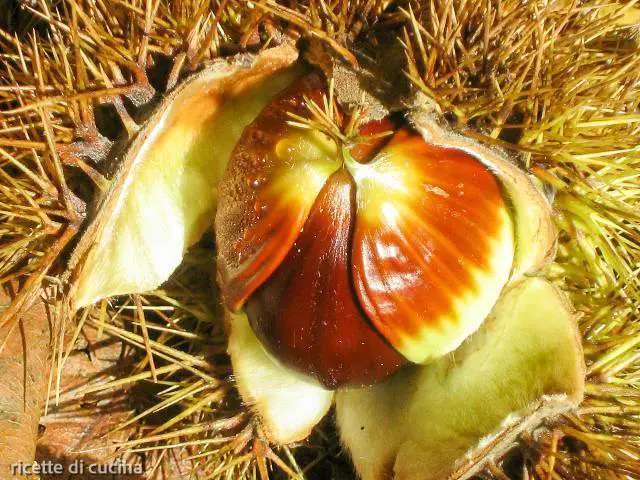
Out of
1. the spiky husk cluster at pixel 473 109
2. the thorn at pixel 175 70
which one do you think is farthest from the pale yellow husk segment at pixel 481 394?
the thorn at pixel 175 70

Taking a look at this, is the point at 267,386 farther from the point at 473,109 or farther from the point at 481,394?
the point at 473,109

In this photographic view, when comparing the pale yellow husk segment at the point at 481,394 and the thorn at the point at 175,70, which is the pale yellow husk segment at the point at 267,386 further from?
the thorn at the point at 175,70

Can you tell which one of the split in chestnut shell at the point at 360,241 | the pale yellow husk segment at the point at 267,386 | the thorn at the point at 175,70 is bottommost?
the pale yellow husk segment at the point at 267,386

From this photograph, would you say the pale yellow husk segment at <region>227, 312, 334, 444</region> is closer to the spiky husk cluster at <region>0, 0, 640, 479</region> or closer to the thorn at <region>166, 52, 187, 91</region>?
the spiky husk cluster at <region>0, 0, 640, 479</region>

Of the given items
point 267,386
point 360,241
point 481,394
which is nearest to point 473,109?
point 360,241

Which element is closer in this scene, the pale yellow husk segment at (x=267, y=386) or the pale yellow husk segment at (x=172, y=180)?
the pale yellow husk segment at (x=172, y=180)

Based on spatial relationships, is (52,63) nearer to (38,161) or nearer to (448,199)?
(38,161)

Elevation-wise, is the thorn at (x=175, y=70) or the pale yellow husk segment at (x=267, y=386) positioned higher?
the thorn at (x=175, y=70)

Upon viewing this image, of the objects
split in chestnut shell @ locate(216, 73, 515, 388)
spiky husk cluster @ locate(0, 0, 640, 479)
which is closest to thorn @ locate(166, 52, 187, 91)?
spiky husk cluster @ locate(0, 0, 640, 479)
